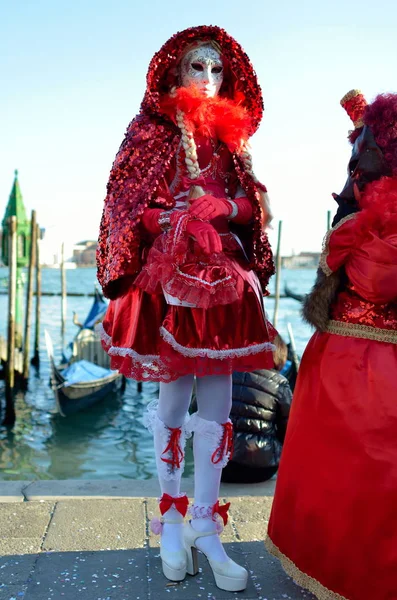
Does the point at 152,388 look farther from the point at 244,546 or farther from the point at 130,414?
the point at 244,546

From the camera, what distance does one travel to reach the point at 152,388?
1196 cm

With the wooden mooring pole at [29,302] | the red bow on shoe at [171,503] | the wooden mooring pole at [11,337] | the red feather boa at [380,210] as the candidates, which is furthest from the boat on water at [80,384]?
the red feather boa at [380,210]

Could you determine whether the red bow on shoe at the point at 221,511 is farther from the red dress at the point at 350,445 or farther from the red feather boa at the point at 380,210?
the red feather boa at the point at 380,210

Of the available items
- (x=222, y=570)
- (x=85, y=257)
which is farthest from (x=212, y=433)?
(x=85, y=257)

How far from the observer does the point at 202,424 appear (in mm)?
1928

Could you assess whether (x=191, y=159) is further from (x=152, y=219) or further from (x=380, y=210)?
(x=380, y=210)

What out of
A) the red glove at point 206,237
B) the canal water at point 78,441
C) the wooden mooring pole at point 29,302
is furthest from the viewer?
the wooden mooring pole at point 29,302

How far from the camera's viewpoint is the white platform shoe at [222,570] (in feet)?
6.02

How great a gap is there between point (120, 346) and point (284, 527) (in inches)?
28.8

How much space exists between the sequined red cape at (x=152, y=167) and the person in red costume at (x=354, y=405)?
329 mm

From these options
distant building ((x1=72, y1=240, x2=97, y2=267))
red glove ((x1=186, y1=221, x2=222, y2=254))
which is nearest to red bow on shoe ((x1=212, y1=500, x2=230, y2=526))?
red glove ((x1=186, y1=221, x2=222, y2=254))

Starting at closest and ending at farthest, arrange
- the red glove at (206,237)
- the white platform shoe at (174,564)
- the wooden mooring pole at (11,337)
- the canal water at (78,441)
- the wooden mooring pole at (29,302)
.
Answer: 1. the red glove at (206,237)
2. the white platform shoe at (174,564)
3. the canal water at (78,441)
4. the wooden mooring pole at (11,337)
5. the wooden mooring pole at (29,302)

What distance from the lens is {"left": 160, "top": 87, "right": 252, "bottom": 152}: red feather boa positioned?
1915 mm

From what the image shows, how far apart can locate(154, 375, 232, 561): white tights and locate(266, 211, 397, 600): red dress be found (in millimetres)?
243
